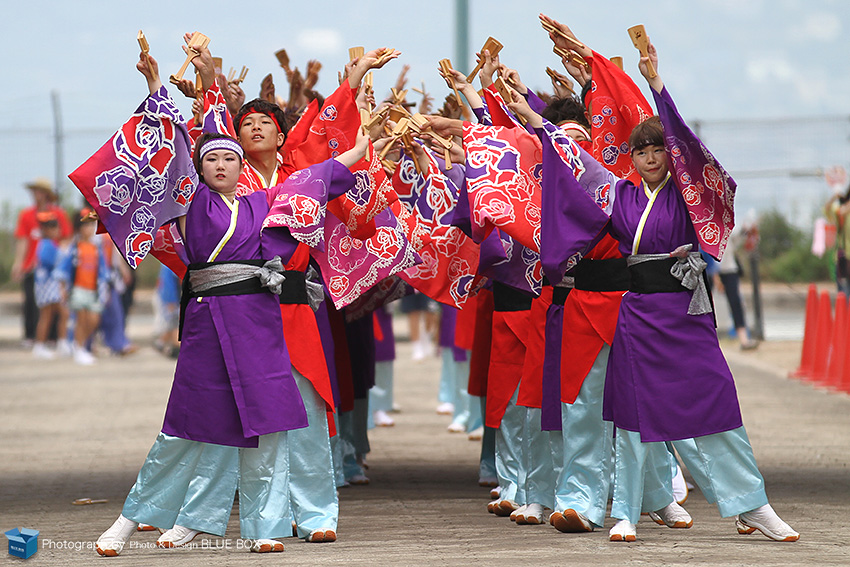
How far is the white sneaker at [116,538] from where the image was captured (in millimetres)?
4395

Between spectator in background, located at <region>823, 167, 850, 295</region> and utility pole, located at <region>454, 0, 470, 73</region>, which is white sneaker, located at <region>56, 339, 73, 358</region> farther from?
spectator in background, located at <region>823, 167, 850, 295</region>

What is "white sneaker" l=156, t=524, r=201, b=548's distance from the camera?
457 centimetres

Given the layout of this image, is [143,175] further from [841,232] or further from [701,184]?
[841,232]

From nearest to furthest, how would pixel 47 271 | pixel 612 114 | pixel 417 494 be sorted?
pixel 612 114
pixel 417 494
pixel 47 271

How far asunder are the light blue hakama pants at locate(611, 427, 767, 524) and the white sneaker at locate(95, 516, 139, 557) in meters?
1.89

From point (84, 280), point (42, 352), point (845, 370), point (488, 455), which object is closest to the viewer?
point (488, 455)

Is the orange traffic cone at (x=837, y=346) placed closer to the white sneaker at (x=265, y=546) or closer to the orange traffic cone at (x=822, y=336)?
the orange traffic cone at (x=822, y=336)

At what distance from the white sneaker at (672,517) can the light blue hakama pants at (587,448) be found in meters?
0.35

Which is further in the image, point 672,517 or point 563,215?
point 672,517

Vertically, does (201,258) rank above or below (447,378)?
above

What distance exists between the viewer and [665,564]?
4078 millimetres

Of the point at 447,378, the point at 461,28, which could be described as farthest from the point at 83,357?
the point at 447,378
